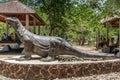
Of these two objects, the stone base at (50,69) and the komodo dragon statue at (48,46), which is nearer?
the stone base at (50,69)

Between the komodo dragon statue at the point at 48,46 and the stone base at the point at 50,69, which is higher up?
the komodo dragon statue at the point at 48,46

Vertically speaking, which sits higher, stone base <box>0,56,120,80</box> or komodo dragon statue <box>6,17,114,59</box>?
komodo dragon statue <box>6,17,114,59</box>

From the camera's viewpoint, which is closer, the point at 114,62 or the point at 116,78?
the point at 116,78

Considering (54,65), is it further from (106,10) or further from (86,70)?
(106,10)

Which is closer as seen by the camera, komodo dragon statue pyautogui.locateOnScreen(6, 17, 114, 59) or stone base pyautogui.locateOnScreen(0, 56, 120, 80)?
stone base pyautogui.locateOnScreen(0, 56, 120, 80)

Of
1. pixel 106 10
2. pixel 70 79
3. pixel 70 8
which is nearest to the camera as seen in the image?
pixel 70 79

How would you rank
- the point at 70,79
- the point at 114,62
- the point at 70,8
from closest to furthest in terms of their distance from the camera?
the point at 70,79 < the point at 114,62 < the point at 70,8

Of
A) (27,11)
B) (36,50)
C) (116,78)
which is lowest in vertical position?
(116,78)

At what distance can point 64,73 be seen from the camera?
7.34 meters

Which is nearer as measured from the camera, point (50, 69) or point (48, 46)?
point (50, 69)

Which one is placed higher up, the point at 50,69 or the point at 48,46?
the point at 48,46

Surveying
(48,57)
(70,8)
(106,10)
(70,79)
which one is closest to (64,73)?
(70,79)

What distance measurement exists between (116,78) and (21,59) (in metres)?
2.87

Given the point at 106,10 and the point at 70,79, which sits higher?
the point at 106,10
